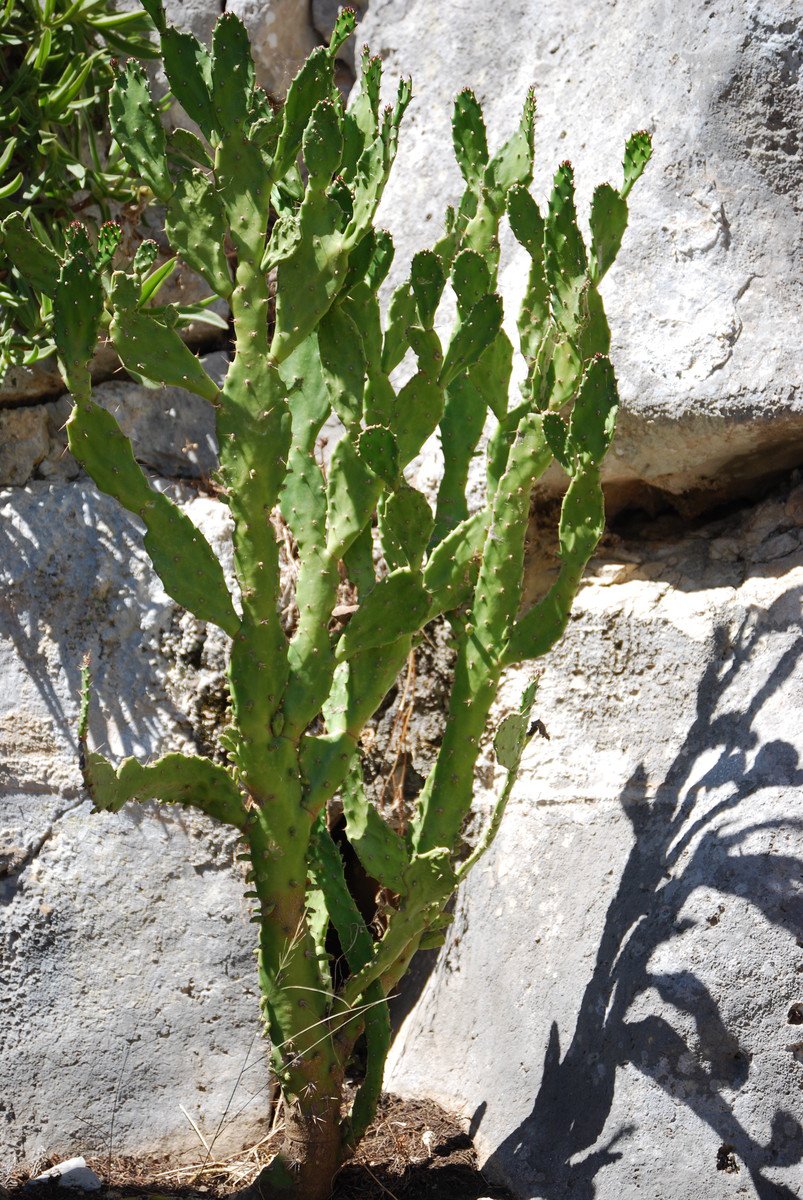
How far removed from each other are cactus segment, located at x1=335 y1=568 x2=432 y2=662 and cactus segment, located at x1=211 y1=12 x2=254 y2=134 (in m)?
0.95

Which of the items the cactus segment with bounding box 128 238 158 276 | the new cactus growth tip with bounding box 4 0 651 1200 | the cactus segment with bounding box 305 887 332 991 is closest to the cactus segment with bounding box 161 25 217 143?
the new cactus growth tip with bounding box 4 0 651 1200

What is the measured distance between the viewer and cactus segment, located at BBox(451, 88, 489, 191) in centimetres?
284

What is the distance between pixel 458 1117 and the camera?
9.52ft

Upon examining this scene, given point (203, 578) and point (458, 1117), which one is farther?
point (458, 1117)

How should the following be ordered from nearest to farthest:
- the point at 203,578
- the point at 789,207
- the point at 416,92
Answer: the point at 203,578 → the point at 789,207 → the point at 416,92

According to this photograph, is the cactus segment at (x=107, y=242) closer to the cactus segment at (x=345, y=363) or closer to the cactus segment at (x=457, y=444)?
the cactus segment at (x=345, y=363)

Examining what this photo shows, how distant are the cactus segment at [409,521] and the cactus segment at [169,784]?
0.58 m

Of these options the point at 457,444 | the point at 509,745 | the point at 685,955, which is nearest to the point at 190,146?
the point at 457,444

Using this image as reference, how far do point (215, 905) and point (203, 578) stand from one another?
123 centimetres

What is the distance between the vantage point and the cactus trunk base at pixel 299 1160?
2545 mm

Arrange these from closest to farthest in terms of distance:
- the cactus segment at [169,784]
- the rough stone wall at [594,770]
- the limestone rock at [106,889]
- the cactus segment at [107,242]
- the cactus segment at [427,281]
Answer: the cactus segment at [169,784] → the cactus segment at [107,242] → the cactus segment at [427,281] → the rough stone wall at [594,770] → the limestone rock at [106,889]

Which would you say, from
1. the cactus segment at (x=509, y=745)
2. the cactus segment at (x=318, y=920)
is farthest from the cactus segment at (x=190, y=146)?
the cactus segment at (x=318, y=920)

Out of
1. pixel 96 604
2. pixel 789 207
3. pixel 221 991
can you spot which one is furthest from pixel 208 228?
pixel 221 991

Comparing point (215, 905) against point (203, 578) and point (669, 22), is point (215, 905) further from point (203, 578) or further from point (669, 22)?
point (669, 22)
